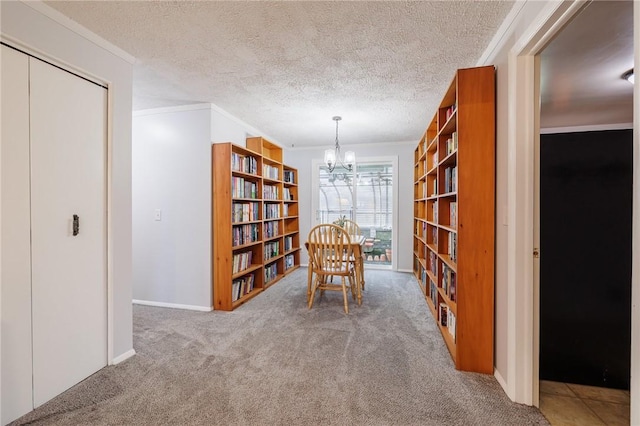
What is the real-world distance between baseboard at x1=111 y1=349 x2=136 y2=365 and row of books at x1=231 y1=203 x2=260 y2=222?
1441 mm

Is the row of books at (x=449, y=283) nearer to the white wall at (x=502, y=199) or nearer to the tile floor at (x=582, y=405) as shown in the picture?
the white wall at (x=502, y=199)

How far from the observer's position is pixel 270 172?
3.99 meters

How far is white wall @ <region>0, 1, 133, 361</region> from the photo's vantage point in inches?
61.9

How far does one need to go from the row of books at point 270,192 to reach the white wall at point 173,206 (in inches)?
41.3

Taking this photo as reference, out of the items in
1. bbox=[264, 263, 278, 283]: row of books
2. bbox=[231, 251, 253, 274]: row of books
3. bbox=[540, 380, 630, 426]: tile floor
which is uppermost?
bbox=[231, 251, 253, 274]: row of books

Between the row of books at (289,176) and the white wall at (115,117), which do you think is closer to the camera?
the white wall at (115,117)

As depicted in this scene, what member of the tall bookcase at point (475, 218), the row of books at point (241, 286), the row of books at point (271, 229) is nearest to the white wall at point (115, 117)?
the row of books at point (241, 286)

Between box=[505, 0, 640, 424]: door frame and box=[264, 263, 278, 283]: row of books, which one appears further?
box=[264, 263, 278, 283]: row of books

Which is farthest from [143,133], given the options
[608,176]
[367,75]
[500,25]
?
[608,176]

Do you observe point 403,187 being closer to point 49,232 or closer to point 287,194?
point 287,194

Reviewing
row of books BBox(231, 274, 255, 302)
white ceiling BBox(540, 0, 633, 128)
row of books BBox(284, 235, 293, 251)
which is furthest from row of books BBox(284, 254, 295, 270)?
white ceiling BBox(540, 0, 633, 128)

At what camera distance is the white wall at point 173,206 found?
114 inches

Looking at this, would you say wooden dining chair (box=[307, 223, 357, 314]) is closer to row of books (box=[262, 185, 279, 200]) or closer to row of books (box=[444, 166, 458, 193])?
row of books (box=[444, 166, 458, 193])

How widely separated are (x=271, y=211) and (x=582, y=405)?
3.57 meters
